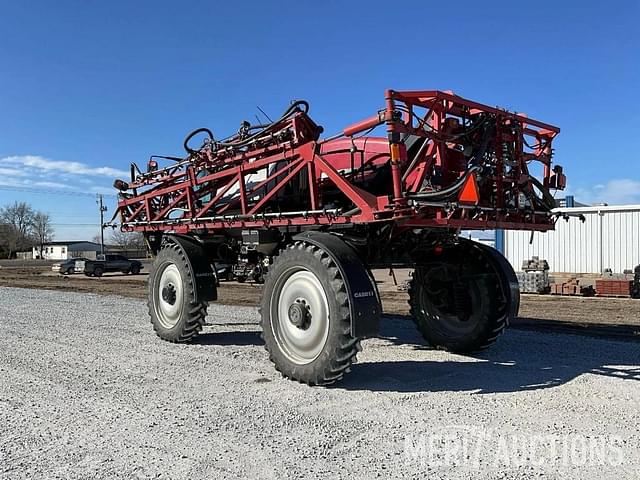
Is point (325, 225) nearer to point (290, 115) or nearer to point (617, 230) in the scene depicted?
point (290, 115)

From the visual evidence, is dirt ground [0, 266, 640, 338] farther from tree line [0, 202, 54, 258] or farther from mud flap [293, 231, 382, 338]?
tree line [0, 202, 54, 258]

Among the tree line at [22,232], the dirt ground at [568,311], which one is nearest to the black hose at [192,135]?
the dirt ground at [568,311]

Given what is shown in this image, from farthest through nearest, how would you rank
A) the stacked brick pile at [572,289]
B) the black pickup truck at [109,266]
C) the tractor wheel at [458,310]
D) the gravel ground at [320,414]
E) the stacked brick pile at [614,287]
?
the black pickup truck at [109,266]
the stacked brick pile at [572,289]
the stacked brick pile at [614,287]
the tractor wheel at [458,310]
the gravel ground at [320,414]

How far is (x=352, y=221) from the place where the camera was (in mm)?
6395

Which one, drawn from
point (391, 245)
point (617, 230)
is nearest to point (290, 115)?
point (391, 245)

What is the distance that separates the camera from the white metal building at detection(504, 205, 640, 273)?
2528 centimetres

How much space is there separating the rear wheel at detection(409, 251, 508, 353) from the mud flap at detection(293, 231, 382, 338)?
2.20m

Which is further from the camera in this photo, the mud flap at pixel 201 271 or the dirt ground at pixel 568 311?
the dirt ground at pixel 568 311

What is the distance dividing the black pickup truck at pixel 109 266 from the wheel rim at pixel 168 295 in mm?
31900

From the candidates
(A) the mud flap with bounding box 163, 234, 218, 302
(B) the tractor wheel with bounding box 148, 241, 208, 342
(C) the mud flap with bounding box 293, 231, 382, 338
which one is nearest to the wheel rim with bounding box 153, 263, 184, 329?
(B) the tractor wheel with bounding box 148, 241, 208, 342

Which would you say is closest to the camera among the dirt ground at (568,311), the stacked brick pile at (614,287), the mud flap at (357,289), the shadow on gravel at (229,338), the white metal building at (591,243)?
the mud flap at (357,289)

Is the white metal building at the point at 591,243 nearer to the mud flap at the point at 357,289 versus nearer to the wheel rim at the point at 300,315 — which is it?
the wheel rim at the point at 300,315

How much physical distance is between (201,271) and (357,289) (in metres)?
3.55

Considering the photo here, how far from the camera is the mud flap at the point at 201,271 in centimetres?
866
